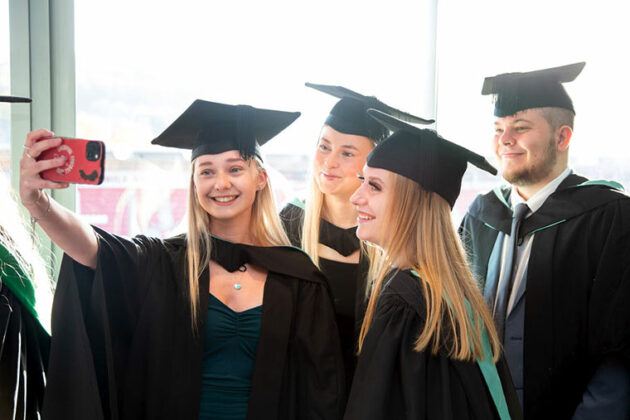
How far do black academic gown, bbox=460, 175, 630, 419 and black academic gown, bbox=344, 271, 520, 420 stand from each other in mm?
666

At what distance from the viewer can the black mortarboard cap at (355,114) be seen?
2512 mm

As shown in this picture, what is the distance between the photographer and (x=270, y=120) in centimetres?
214

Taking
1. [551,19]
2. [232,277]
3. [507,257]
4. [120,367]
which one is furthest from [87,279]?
[551,19]

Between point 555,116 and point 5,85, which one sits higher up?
point 5,85

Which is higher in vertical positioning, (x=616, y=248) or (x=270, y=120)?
(x=270, y=120)

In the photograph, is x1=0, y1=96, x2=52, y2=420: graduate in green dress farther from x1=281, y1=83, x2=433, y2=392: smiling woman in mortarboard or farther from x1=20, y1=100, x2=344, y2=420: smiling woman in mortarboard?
x1=281, y1=83, x2=433, y2=392: smiling woman in mortarboard

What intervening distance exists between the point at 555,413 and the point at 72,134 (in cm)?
263

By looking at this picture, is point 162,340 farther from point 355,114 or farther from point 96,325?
point 355,114

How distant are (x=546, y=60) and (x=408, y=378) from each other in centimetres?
217

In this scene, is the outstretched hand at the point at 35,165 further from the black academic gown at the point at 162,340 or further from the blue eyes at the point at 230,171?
the blue eyes at the point at 230,171

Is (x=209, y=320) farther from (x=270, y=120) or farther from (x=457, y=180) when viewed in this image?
(x=457, y=180)

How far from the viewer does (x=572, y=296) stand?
7.46 feet

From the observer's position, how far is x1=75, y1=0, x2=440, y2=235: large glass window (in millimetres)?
2871

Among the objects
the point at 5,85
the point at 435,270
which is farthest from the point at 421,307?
the point at 5,85
